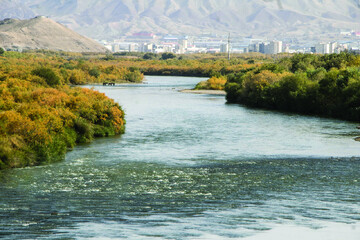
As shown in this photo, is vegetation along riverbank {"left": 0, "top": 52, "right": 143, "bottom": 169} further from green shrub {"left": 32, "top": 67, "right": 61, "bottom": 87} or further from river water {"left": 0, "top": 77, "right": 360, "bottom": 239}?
green shrub {"left": 32, "top": 67, "right": 61, "bottom": 87}

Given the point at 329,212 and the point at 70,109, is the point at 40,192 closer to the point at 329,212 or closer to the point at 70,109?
the point at 329,212

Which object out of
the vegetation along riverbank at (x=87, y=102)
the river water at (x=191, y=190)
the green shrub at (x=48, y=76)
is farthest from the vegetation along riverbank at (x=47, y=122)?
the green shrub at (x=48, y=76)

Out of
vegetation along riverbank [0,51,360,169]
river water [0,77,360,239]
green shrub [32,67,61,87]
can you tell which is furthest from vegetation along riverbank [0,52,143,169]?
green shrub [32,67,61,87]

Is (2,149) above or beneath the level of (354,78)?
beneath

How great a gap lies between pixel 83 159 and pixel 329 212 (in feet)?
52.0

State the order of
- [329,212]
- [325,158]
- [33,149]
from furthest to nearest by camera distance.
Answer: [325,158], [33,149], [329,212]

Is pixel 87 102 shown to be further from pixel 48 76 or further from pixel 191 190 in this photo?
pixel 48 76

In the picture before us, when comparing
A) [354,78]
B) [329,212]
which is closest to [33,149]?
[329,212]

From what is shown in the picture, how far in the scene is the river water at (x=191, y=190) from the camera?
18.1 meters

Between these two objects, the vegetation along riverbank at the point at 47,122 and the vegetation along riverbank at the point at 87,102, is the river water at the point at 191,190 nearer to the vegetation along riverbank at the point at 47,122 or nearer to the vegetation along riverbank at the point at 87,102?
the vegetation along riverbank at the point at 47,122

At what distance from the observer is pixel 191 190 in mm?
23922

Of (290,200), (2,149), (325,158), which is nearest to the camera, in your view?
(290,200)

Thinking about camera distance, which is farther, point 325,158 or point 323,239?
point 325,158

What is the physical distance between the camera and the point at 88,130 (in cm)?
3888
